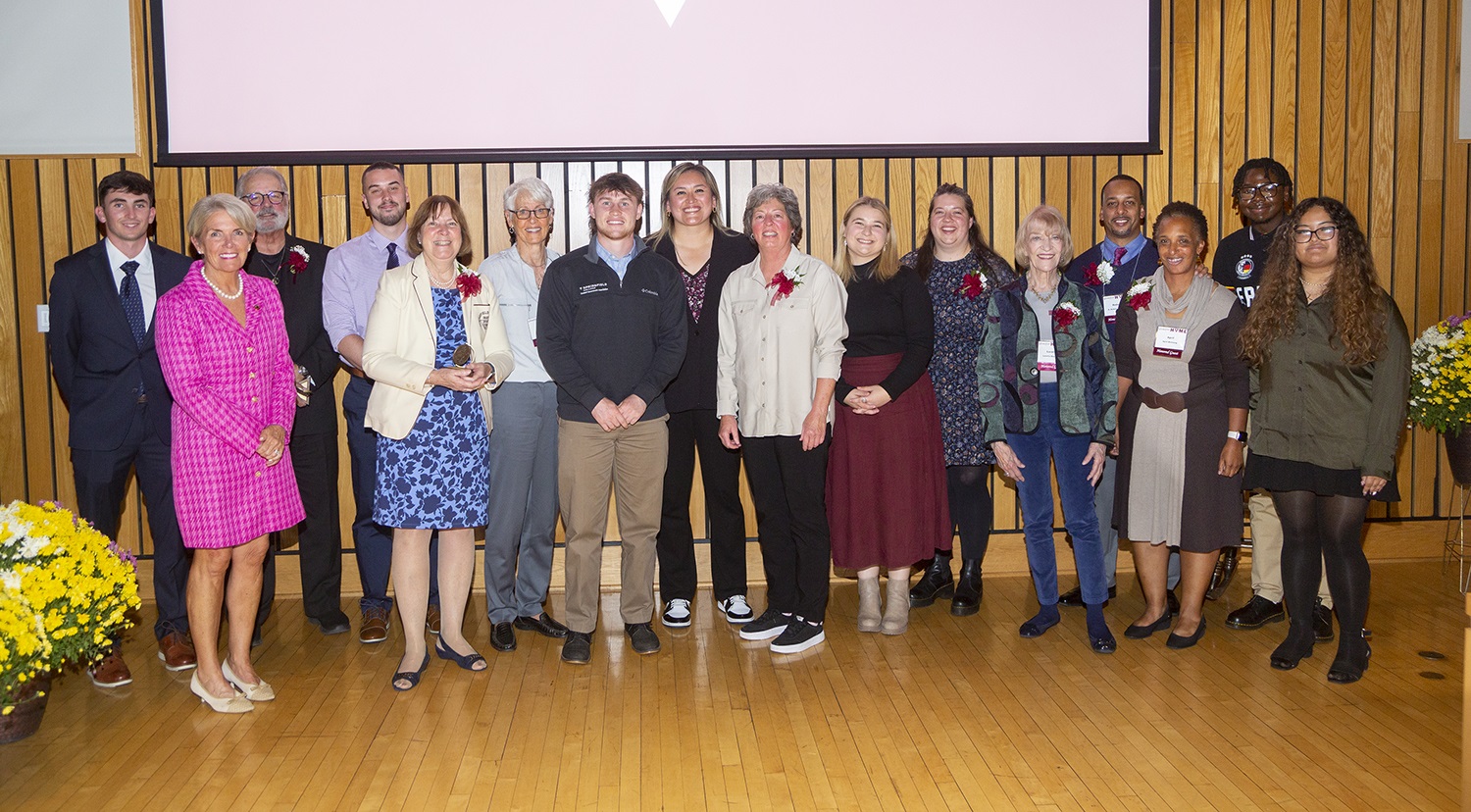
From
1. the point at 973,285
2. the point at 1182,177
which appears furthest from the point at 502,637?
the point at 1182,177

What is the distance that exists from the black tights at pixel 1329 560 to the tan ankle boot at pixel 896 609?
1391mm

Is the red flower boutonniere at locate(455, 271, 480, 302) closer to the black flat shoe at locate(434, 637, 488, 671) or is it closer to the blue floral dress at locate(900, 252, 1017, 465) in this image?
the black flat shoe at locate(434, 637, 488, 671)

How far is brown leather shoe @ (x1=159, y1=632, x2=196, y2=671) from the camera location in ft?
13.8

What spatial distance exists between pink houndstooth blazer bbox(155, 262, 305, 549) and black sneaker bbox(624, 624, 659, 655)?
4.50ft

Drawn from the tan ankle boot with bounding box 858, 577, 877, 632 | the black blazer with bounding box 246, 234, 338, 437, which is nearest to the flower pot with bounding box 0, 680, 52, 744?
the black blazer with bounding box 246, 234, 338, 437

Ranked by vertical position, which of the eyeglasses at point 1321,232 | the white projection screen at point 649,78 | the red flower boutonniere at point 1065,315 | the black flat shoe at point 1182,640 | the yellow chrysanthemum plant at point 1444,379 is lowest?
the black flat shoe at point 1182,640

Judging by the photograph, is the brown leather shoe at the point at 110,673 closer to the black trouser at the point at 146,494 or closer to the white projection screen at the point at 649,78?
the black trouser at the point at 146,494

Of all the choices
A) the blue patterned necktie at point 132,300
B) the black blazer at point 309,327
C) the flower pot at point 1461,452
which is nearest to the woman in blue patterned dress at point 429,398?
the black blazer at point 309,327

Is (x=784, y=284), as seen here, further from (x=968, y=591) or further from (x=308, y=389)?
(x=308, y=389)

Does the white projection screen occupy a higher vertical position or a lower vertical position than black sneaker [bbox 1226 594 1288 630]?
higher

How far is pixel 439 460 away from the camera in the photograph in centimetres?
392

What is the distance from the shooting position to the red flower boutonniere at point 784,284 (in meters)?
4.16

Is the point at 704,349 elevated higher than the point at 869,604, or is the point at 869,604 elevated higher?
the point at 704,349

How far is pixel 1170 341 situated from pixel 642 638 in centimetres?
227
